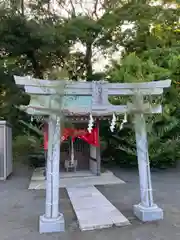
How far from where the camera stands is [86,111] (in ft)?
16.0

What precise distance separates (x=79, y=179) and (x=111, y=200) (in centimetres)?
255

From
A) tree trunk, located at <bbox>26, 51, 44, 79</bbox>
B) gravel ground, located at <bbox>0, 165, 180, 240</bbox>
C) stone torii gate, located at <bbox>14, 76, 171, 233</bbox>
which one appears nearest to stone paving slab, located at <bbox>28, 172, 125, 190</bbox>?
gravel ground, located at <bbox>0, 165, 180, 240</bbox>

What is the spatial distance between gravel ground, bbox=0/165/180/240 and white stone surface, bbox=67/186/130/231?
0.13 metres

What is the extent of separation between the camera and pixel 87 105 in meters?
4.82

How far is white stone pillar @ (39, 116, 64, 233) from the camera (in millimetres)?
4340

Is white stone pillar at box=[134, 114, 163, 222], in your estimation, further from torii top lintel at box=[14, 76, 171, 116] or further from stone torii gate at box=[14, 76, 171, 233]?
torii top lintel at box=[14, 76, 171, 116]

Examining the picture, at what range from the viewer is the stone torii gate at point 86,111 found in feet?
14.5

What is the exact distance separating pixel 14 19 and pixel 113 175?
720 cm

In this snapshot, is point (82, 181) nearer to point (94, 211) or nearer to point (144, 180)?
point (94, 211)

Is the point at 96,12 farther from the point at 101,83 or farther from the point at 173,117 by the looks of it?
the point at 101,83

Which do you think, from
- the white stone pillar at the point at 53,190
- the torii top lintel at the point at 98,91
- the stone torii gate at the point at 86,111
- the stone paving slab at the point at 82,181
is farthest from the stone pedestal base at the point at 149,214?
the stone paving slab at the point at 82,181

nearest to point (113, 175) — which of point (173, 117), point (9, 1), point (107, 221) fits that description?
point (173, 117)

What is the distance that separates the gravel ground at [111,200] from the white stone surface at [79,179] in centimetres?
30

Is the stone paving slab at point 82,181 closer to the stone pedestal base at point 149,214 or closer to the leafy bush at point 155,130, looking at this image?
the leafy bush at point 155,130
